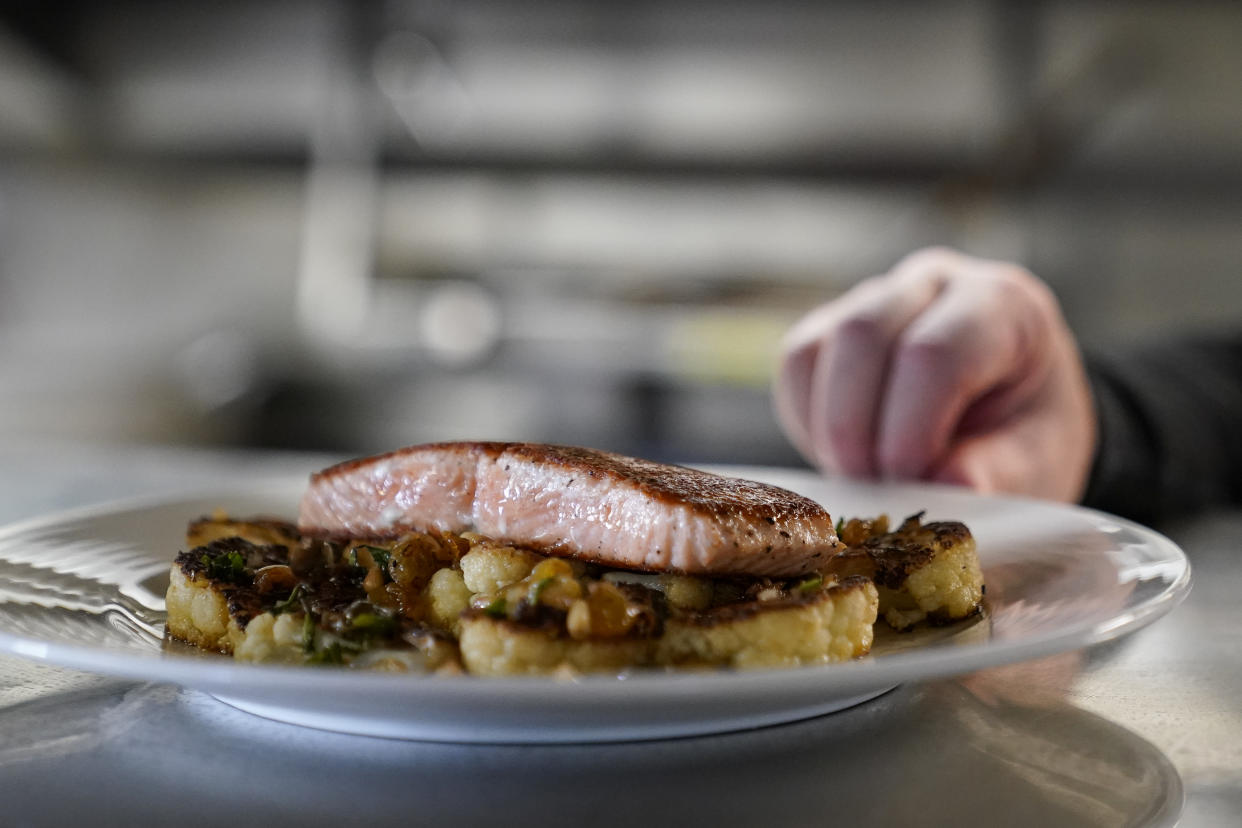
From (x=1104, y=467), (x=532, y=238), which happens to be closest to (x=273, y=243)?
(x=532, y=238)

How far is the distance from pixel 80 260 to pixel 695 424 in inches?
145

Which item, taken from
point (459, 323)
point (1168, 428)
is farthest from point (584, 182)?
point (1168, 428)

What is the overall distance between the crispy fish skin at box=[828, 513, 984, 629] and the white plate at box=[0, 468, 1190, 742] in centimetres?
3

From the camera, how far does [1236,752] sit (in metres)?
0.79

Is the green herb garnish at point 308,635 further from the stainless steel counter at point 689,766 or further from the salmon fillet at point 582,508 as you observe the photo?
the salmon fillet at point 582,508

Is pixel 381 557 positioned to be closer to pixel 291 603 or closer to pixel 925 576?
pixel 291 603

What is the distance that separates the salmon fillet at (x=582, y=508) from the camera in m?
0.92

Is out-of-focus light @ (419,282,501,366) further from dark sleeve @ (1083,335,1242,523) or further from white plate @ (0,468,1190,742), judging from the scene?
white plate @ (0,468,1190,742)

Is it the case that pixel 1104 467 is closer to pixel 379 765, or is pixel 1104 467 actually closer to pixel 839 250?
pixel 379 765

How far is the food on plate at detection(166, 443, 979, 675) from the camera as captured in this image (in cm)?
78

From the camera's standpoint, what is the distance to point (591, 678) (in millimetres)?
693

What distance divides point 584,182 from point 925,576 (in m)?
4.32

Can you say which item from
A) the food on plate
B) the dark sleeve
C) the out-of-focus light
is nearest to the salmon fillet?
the food on plate

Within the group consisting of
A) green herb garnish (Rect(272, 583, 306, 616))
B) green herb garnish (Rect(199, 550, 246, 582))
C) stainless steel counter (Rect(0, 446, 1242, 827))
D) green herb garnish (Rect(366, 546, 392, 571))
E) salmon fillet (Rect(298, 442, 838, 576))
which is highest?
salmon fillet (Rect(298, 442, 838, 576))
